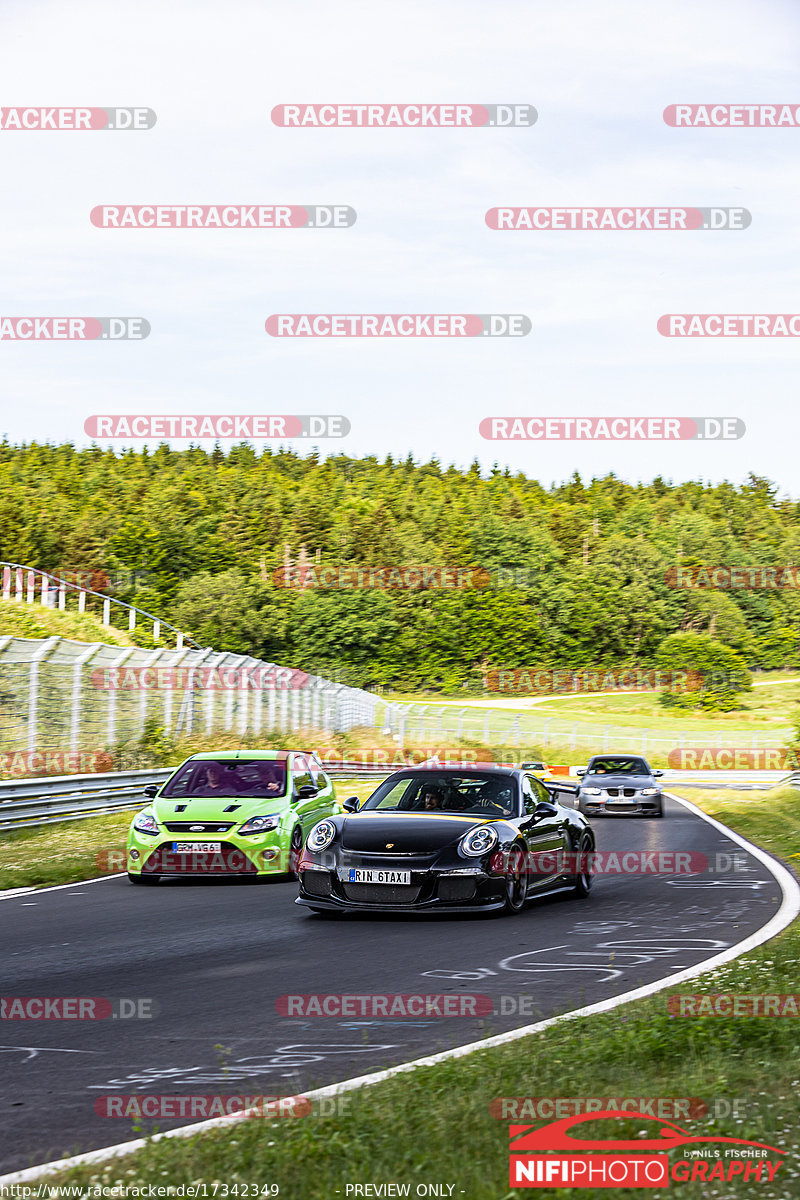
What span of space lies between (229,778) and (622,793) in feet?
39.2

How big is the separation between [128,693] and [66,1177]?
2385cm

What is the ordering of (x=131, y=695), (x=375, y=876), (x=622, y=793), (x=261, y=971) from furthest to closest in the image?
(x=131, y=695) → (x=622, y=793) → (x=375, y=876) → (x=261, y=971)

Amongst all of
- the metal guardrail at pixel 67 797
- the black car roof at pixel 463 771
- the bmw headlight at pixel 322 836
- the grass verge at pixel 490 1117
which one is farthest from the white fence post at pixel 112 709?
the grass verge at pixel 490 1117

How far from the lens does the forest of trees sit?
112 meters

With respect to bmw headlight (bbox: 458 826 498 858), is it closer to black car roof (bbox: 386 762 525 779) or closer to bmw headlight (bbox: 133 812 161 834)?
black car roof (bbox: 386 762 525 779)

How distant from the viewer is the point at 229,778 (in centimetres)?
1628

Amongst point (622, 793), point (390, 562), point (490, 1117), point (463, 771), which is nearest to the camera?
point (490, 1117)

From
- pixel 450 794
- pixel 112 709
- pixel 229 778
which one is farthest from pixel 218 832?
pixel 112 709

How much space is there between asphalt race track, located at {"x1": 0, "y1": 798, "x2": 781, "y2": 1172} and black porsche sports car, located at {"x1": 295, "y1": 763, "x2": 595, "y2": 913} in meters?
0.21

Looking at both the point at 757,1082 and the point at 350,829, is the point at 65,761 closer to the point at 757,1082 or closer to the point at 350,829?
the point at 350,829

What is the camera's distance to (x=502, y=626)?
11688 centimetres

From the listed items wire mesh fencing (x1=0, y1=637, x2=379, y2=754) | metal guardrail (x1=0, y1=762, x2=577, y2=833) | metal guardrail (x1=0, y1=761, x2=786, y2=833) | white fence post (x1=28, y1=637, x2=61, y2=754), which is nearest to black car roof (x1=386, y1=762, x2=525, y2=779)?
metal guardrail (x1=0, y1=761, x2=786, y2=833)

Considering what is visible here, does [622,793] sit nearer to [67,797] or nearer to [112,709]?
Answer: [112,709]

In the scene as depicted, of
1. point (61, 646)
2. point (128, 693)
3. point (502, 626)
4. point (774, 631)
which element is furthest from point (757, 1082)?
point (774, 631)
